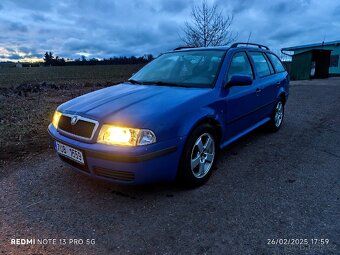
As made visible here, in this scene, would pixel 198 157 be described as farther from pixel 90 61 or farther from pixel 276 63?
pixel 90 61

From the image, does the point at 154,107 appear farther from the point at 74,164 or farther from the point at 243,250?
the point at 243,250

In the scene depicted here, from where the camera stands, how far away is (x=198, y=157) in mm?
3199

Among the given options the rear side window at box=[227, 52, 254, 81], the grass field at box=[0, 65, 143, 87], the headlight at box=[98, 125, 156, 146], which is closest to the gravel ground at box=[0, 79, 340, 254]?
the headlight at box=[98, 125, 156, 146]

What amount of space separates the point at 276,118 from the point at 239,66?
187 cm

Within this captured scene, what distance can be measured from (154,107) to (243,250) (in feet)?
4.95

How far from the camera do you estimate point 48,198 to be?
3041 mm

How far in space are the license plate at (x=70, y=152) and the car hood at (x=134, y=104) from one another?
0.38 meters

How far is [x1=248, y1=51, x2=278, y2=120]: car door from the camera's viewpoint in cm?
446

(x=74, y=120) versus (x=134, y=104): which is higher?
(x=134, y=104)

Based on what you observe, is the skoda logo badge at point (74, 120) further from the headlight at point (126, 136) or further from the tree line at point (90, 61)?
the tree line at point (90, 61)

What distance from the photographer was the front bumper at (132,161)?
257cm

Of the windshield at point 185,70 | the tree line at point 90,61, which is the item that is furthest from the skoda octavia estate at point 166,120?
the tree line at point 90,61

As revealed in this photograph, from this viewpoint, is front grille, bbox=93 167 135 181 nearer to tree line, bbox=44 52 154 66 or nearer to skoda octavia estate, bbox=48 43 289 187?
skoda octavia estate, bbox=48 43 289 187

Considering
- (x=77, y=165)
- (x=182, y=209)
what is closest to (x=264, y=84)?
(x=182, y=209)
